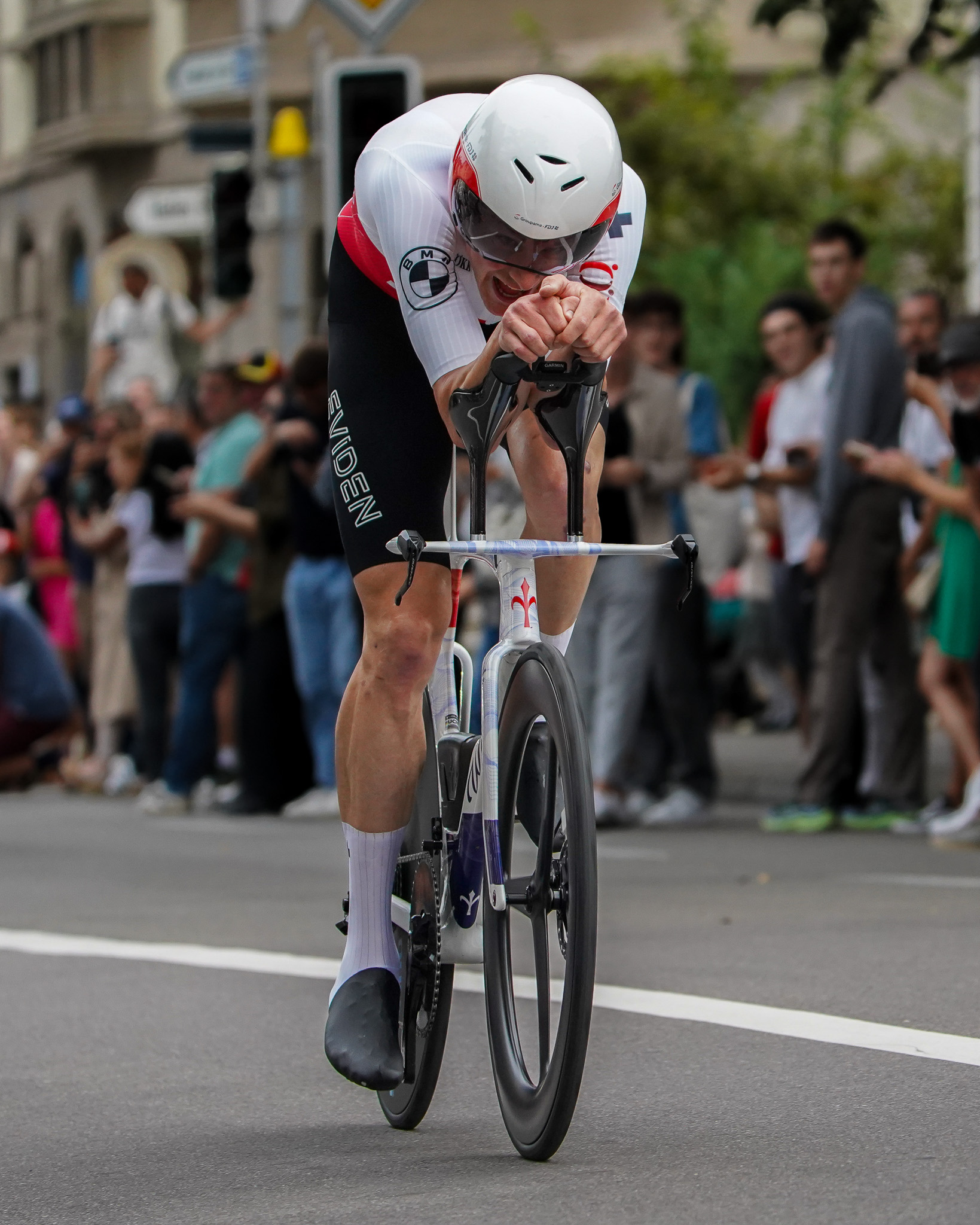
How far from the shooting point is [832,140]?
1336 inches

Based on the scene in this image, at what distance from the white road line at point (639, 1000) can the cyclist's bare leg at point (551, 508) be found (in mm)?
738

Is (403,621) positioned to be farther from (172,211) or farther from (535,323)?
(172,211)

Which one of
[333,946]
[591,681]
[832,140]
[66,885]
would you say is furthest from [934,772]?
[832,140]

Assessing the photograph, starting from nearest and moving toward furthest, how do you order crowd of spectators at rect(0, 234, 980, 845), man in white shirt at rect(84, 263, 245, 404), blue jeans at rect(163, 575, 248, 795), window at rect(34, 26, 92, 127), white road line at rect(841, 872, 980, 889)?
white road line at rect(841, 872, 980, 889) < crowd of spectators at rect(0, 234, 980, 845) < blue jeans at rect(163, 575, 248, 795) < man in white shirt at rect(84, 263, 245, 404) < window at rect(34, 26, 92, 127)

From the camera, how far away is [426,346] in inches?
173

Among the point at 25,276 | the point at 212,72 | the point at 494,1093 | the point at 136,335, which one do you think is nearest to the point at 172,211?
the point at 212,72

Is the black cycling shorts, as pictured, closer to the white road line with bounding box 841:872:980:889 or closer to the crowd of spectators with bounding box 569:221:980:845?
the white road line with bounding box 841:872:980:889

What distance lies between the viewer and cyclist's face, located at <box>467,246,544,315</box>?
4.39 meters

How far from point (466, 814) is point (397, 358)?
0.87 meters

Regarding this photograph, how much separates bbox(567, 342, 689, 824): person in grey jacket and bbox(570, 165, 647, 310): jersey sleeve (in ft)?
21.7

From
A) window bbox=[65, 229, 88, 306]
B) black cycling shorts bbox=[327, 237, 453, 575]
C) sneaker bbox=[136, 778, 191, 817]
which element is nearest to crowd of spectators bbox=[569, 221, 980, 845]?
sneaker bbox=[136, 778, 191, 817]

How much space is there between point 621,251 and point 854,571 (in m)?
6.47

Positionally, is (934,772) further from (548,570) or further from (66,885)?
(548,570)

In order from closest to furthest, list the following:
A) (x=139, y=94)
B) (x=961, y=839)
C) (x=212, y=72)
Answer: (x=961, y=839)
(x=212, y=72)
(x=139, y=94)
